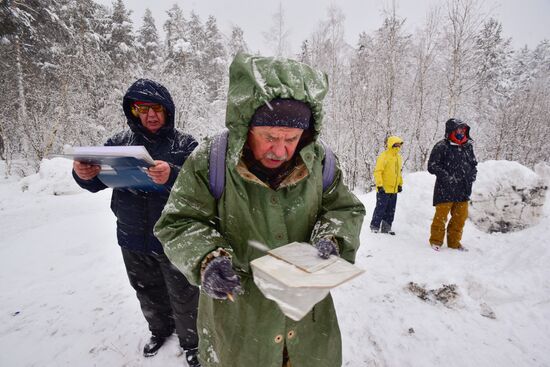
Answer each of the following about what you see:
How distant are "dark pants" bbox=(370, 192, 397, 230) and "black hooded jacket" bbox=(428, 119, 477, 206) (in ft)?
3.54

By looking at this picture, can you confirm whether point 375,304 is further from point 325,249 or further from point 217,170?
point 217,170

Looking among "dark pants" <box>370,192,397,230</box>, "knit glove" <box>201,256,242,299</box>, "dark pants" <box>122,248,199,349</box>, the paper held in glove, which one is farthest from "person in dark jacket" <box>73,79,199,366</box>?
"dark pants" <box>370,192,397,230</box>

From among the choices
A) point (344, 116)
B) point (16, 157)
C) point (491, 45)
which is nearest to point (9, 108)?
point (16, 157)

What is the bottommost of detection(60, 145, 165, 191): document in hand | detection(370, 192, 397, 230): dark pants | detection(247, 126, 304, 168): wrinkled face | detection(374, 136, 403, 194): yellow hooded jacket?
detection(370, 192, 397, 230): dark pants

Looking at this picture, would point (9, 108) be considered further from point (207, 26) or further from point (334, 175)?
point (334, 175)

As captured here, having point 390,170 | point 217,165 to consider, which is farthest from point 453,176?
point 217,165

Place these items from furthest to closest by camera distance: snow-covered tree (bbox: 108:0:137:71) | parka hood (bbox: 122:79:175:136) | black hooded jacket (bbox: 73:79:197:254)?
snow-covered tree (bbox: 108:0:137:71)
black hooded jacket (bbox: 73:79:197:254)
parka hood (bbox: 122:79:175:136)

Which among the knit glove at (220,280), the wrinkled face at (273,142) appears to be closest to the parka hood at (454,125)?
the wrinkled face at (273,142)

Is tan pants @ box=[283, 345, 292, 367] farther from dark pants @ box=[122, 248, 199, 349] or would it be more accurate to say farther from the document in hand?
the document in hand

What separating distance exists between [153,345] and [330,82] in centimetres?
1504

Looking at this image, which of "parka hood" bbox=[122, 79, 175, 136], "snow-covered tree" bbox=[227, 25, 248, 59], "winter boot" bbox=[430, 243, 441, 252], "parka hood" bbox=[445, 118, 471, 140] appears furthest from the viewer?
"snow-covered tree" bbox=[227, 25, 248, 59]

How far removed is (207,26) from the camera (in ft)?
86.0

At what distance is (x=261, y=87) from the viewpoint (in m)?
1.17

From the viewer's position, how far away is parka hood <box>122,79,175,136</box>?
7.18 feet
